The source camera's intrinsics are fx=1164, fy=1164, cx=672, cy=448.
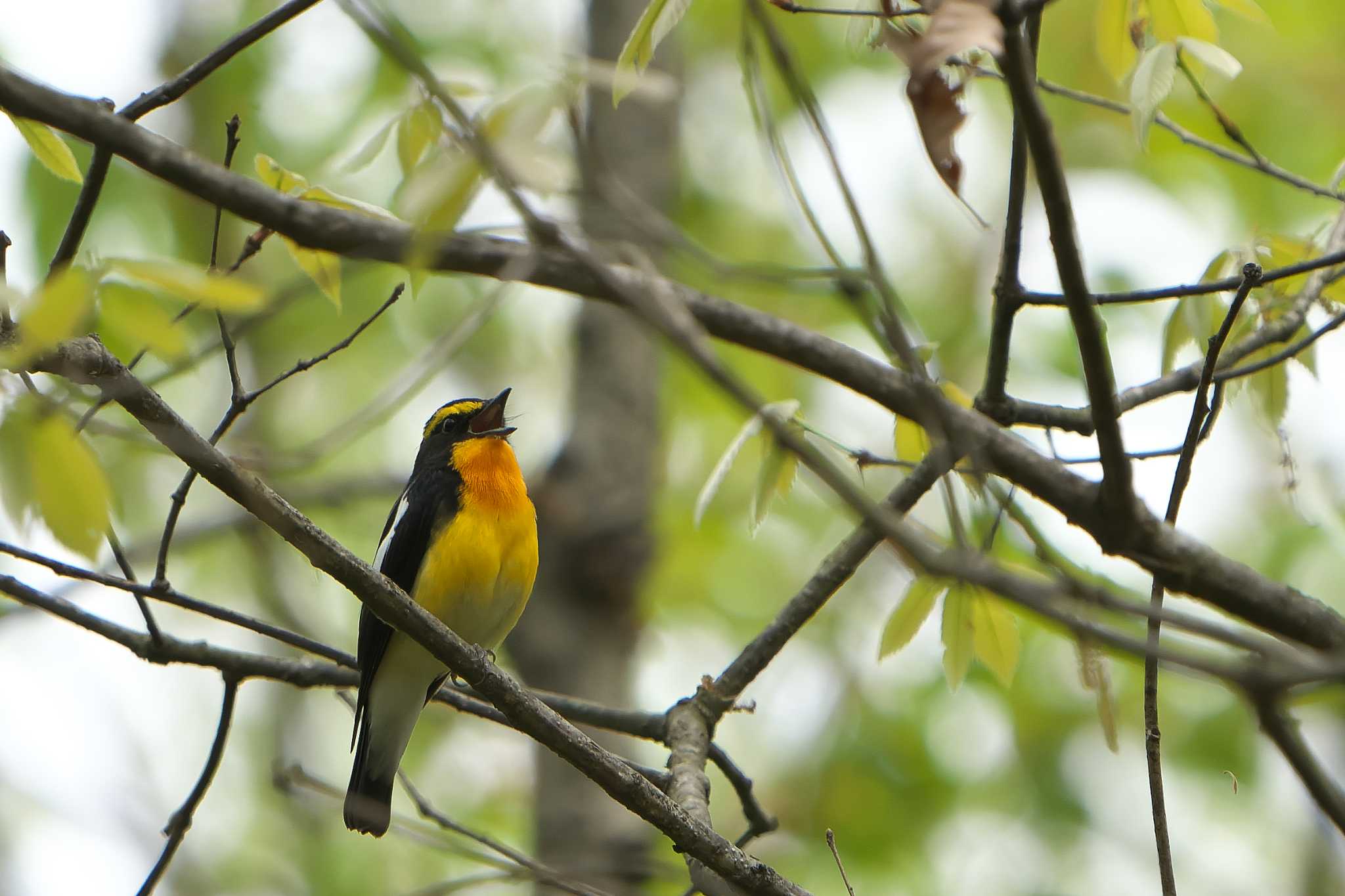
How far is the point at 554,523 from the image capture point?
717 cm

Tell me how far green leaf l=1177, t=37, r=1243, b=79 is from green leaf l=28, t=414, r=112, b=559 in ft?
7.21

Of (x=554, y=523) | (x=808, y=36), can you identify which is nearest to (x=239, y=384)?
(x=554, y=523)

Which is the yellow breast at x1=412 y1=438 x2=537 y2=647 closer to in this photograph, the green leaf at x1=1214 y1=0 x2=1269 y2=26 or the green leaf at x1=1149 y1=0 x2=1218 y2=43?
the green leaf at x1=1149 y1=0 x2=1218 y2=43

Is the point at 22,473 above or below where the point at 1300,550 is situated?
below

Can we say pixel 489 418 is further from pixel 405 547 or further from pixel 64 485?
pixel 64 485

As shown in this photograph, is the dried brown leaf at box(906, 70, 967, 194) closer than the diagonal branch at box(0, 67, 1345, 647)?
No

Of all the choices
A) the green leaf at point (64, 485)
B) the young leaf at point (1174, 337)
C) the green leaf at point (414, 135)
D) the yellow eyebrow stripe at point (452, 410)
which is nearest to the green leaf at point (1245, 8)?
the young leaf at point (1174, 337)

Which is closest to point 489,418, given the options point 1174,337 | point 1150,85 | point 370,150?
point 370,150

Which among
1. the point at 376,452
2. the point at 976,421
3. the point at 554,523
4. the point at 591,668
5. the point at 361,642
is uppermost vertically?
the point at 376,452

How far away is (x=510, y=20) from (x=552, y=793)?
769 cm

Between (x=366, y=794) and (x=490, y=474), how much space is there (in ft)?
5.13

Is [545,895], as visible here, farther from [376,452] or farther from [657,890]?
[376,452]

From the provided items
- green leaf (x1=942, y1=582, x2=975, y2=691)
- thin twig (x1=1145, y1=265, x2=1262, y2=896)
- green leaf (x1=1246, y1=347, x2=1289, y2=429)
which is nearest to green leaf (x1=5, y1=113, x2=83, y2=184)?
green leaf (x1=942, y1=582, x2=975, y2=691)

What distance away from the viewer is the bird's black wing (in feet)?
15.7
